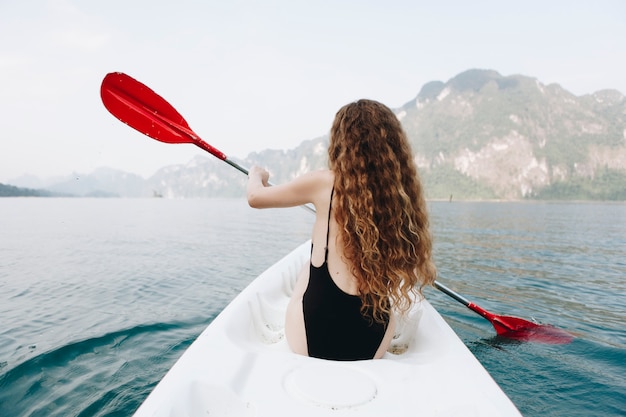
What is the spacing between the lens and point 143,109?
14.3 feet

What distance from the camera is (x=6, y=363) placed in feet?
13.3

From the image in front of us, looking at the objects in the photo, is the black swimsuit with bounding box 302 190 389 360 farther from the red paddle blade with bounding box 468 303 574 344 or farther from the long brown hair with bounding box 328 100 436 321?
the red paddle blade with bounding box 468 303 574 344

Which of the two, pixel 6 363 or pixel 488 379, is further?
pixel 6 363

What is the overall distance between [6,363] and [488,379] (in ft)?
15.4

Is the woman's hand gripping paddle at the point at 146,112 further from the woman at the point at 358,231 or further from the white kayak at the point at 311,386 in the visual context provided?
the white kayak at the point at 311,386

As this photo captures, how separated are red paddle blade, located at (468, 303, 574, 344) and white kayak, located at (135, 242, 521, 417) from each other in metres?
2.96

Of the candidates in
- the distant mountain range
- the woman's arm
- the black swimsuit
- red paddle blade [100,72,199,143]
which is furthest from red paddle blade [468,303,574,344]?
the distant mountain range

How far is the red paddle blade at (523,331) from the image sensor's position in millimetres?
5121

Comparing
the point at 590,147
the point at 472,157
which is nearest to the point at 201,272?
the point at 472,157

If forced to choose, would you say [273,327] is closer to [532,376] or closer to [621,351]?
[532,376]

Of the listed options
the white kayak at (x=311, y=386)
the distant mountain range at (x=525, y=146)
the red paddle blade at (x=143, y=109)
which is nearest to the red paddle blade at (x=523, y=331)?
the white kayak at (x=311, y=386)

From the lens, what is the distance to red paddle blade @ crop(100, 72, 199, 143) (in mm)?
4176

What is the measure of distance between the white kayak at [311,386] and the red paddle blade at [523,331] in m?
2.96

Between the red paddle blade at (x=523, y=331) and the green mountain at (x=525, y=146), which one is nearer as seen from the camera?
the red paddle blade at (x=523, y=331)
